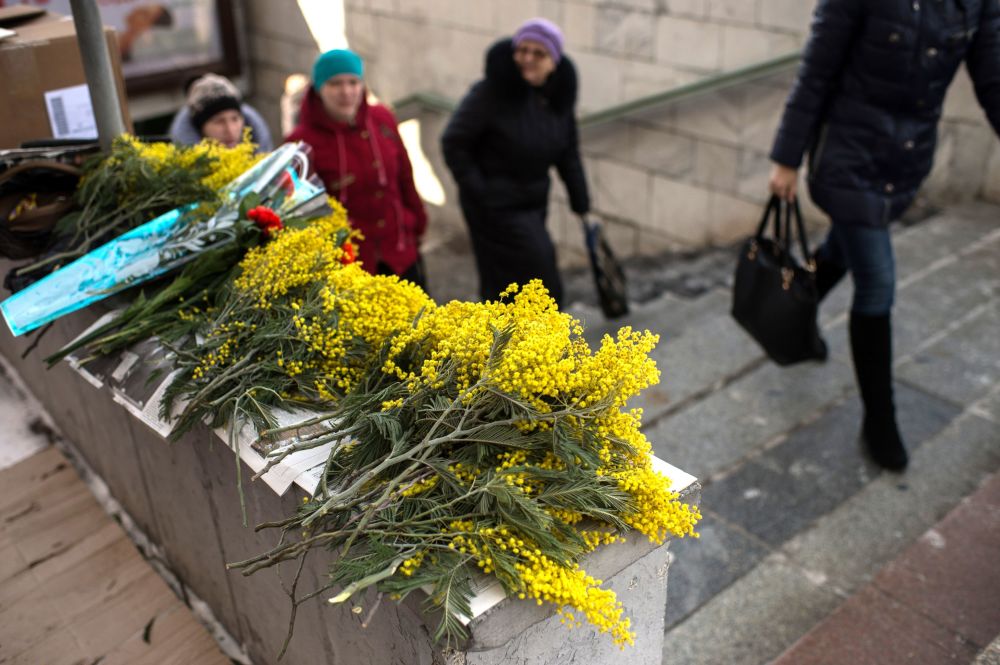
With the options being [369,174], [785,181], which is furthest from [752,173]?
[369,174]

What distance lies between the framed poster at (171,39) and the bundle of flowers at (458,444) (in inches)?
379

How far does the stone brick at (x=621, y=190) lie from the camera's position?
752 centimetres

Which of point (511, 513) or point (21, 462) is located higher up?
point (511, 513)

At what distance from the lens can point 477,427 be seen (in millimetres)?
1771

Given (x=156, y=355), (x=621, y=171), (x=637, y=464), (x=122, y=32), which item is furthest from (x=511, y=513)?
(x=122, y=32)

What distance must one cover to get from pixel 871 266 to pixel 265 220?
235cm

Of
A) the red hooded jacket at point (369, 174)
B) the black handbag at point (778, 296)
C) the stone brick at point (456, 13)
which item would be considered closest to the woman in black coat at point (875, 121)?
the black handbag at point (778, 296)

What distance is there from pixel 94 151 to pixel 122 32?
28.1ft

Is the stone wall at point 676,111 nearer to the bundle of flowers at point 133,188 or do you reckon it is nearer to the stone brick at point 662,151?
the stone brick at point 662,151

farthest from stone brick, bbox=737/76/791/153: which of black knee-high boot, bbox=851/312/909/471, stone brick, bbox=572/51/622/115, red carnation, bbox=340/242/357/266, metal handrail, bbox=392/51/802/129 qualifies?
red carnation, bbox=340/242/357/266

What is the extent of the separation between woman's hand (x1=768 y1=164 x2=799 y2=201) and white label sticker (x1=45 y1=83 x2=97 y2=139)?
2682 millimetres

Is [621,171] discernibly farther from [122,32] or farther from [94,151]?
[122,32]

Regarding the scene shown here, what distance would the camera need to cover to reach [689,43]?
21.9ft

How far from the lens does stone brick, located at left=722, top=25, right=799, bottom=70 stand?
626 cm
